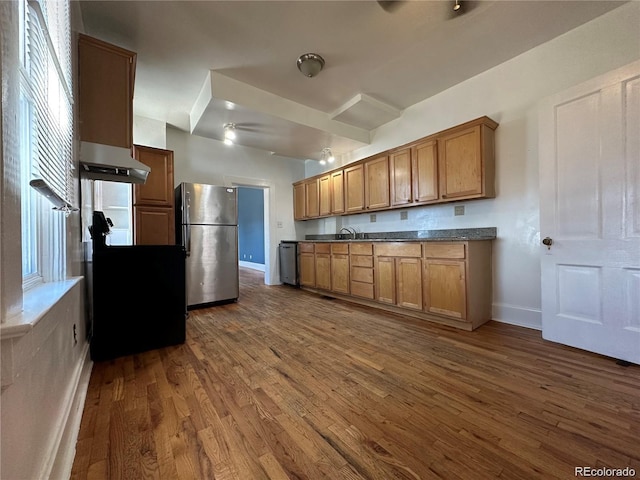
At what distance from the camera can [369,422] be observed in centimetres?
126

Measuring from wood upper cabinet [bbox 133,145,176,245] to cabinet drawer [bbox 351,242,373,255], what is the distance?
2459mm

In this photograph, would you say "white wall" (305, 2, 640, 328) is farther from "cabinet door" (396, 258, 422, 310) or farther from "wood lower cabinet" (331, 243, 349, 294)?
"wood lower cabinet" (331, 243, 349, 294)

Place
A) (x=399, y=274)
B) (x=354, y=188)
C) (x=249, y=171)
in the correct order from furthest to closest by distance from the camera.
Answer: (x=249, y=171) < (x=354, y=188) < (x=399, y=274)

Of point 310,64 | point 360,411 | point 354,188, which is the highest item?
point 310,64

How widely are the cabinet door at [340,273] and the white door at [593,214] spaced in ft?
7.18

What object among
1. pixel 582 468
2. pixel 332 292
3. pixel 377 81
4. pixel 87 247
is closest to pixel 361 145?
pixel 377 81

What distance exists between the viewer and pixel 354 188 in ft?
13.5

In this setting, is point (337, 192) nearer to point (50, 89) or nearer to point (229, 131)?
point (229, 131)

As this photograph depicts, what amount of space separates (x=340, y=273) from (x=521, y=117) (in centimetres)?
278

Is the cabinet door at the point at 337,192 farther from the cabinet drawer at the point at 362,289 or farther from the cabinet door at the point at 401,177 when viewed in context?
the cabinet drawer at the point at 362,289

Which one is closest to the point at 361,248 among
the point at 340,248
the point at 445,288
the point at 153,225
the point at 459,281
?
the point at 340,248

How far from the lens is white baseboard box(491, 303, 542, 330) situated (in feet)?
8.25

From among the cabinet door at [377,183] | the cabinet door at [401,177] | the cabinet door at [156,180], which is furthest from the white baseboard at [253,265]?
the cabinet door at [401,177]

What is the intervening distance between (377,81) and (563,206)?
226cm
